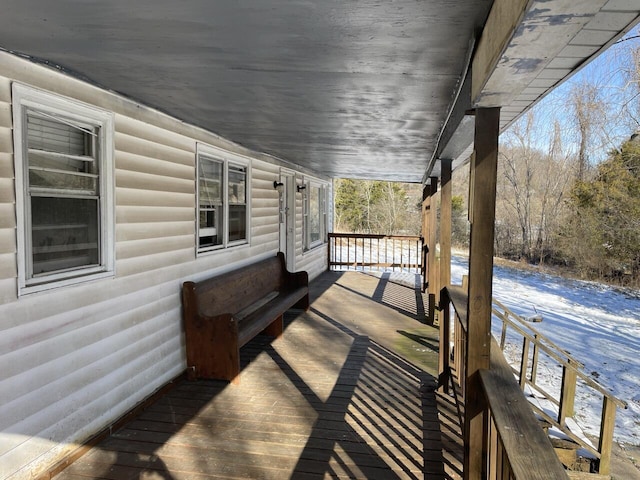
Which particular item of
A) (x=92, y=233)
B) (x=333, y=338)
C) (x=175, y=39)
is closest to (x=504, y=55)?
(x=175, y=39)

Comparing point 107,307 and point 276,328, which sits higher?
point 107,307

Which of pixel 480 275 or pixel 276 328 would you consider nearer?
pixel 480 275

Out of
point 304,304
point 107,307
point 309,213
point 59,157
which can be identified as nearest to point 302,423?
point 107,307

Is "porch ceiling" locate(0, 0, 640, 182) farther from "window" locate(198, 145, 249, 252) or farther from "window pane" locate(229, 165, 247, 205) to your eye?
"window pane" locate(229, 165, 247, 205)

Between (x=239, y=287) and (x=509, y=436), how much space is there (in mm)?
3786

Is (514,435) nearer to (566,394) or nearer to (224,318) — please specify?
(224,318)

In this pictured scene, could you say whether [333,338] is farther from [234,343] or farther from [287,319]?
[234,343]

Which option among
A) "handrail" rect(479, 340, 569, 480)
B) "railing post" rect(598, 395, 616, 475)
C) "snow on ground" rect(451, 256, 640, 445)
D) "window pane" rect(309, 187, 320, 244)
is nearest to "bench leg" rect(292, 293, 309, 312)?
"window pane" rect(309, 187, 320, 244)

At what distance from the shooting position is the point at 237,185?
549 centimetres

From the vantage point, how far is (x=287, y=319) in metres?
6.36

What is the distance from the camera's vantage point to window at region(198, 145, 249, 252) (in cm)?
452

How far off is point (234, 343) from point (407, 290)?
5712 millimetres

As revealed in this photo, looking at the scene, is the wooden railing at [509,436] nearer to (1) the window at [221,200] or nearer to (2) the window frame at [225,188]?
(2) the window frame at [225,188]

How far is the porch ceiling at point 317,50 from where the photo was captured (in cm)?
134
